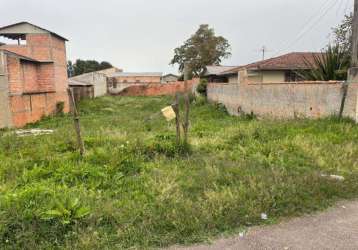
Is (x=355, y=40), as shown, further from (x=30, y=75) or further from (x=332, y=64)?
(x=30, y=75)

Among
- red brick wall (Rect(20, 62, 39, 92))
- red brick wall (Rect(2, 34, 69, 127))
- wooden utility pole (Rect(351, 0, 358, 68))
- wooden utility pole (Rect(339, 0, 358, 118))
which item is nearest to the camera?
wooden utility pole (Rect(339, 0, 358, 118))

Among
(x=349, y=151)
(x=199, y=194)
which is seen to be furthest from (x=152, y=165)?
(x=349, y=151)

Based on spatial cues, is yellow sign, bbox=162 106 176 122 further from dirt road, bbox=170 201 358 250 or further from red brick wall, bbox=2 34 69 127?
red brick wall, bbox=2 34 69 127

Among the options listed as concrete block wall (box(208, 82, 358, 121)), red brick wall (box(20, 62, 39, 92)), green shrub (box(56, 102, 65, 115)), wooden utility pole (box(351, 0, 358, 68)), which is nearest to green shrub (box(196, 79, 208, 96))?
concrete block wall (box(208, 82, 358, 121))

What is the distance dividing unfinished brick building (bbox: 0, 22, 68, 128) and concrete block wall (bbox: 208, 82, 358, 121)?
403 inches

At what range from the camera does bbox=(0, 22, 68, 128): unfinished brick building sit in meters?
12.3

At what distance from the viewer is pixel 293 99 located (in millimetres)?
9414

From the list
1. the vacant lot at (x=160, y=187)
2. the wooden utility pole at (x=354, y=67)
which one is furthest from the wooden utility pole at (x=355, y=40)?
the vacant lot at (x=160, y=187)

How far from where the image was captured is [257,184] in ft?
12.7

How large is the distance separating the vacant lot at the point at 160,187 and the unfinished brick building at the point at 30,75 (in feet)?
22.9

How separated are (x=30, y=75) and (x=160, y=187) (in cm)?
1402

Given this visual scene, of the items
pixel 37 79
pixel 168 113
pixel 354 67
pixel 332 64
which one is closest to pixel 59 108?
pixel 37 79

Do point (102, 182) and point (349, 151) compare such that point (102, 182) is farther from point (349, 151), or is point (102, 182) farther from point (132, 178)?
point (349, 151)

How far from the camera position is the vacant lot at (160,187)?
9.75ft
